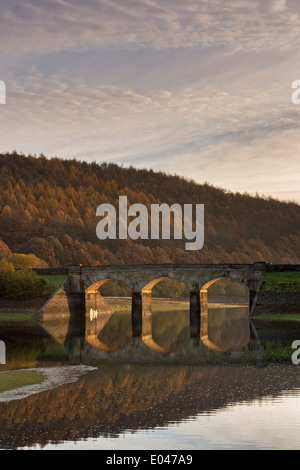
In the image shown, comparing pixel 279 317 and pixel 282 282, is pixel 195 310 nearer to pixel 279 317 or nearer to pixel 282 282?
pixel 282 282

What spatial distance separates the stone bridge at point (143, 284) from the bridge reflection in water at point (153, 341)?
179 cm

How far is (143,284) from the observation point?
296ft

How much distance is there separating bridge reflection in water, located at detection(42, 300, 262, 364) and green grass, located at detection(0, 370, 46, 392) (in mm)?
7021

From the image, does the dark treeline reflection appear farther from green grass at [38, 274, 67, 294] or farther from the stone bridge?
green grass at [38, 274, 67, 294]

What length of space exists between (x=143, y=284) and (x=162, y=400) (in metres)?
61.9

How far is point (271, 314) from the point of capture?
7738 centimetres

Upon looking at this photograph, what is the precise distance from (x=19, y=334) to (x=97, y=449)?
153 ft

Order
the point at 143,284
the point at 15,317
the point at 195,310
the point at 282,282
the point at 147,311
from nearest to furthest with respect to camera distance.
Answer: the point at 282,282
the point at 195,310
the point at 15,317
the point at 143,284
the point at 147,311

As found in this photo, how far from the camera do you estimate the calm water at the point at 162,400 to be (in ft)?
71.8

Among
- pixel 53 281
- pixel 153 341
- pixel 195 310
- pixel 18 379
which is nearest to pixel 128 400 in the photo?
pixel 18 379

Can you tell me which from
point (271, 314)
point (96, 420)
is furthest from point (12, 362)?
point (271, 314)

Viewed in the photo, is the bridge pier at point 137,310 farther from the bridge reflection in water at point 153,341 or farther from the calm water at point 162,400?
the calm water at point 162,400
